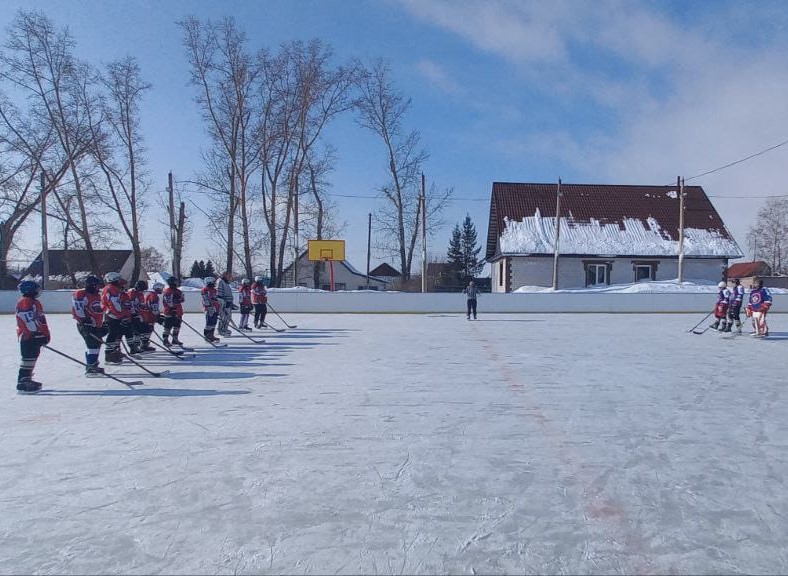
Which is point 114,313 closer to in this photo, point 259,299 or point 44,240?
point 259,299

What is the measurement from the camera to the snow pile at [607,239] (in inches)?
1252

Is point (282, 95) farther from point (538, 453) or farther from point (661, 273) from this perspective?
point (538, 453)

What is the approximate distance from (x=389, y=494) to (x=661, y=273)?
1271 inches

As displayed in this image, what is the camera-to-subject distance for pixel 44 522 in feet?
10.2

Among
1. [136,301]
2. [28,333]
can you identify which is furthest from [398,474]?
[136,301]

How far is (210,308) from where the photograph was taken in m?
11.9

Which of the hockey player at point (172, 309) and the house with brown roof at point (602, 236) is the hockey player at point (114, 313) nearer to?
the hockey player at point (172, 309)

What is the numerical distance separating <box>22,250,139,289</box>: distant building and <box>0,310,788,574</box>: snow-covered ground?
27.5 meters

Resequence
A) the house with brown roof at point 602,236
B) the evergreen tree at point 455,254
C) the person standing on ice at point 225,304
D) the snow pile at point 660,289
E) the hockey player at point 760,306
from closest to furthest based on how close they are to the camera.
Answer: the person standing on ice at point 225,304
the hockey player at point 760,306
the snow pile at point 660,289
the house with brown roof at point 602,236
the evergreen tree at point 455,254

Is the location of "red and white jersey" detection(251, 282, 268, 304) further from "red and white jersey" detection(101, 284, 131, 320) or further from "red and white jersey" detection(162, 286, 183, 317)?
"red and white jersey" detection(101, 284, 131, 320)

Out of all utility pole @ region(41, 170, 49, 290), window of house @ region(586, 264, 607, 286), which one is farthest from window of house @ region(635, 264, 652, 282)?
utility pole @ region(41, 170, 49, 290)

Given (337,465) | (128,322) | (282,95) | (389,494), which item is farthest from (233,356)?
(282,95)

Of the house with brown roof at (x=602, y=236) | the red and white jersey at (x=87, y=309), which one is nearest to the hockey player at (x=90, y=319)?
the red and white jersey at (x=87, y=309)

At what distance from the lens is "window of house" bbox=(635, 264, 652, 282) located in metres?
32.0
